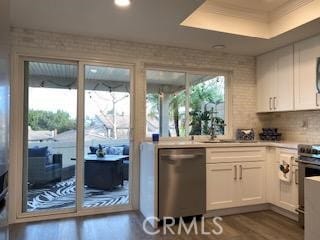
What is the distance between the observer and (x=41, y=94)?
10.6 ft

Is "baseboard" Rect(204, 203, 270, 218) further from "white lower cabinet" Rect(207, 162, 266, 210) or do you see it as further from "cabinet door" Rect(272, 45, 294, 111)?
"cabinet door" Rect(272, 45, 294, 111)

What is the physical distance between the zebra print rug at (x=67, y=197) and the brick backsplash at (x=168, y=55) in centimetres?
175

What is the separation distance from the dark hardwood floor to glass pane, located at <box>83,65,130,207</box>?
0.38 metres

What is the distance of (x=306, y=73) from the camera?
3.35 metres

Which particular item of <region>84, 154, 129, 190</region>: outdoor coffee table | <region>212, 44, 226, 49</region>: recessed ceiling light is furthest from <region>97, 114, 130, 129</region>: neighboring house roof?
<region>212, 44, 226, 49</region>: recessed ceiling light

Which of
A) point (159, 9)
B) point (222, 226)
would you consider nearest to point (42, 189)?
point (222, 226)

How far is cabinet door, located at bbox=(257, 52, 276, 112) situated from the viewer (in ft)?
12.9


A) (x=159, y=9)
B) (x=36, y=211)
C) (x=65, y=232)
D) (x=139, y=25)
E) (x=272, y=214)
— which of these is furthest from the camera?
(x=272, y=214)

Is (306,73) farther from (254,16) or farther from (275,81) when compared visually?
(254,16)

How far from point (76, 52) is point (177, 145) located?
1.77m

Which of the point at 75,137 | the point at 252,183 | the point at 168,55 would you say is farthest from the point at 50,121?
the point at 252,183

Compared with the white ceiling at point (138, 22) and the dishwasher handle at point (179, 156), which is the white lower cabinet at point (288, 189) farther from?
the white ceiling at point (138, 22)

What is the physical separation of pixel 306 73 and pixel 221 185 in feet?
6.06

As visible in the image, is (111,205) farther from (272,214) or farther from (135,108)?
(272,214)
